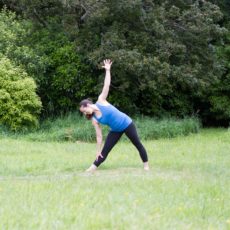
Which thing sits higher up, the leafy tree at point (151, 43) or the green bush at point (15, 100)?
the leafy tree at point (151, 43)

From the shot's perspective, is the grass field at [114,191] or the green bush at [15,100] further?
the green bush at [15,100]

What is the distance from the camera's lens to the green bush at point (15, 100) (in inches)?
730

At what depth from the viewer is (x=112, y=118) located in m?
10.4

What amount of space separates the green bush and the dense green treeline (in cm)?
155

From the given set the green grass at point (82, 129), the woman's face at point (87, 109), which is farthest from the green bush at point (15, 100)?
the woman's face at point (87, 109)

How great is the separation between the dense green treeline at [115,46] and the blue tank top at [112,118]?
8.63m

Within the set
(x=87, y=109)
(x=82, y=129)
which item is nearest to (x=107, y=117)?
(x=87, y=109)

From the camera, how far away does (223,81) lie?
24.6 metres

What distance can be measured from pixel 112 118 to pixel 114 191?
2255mm

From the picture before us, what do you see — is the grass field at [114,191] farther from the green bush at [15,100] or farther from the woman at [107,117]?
the green bush at [15,100]

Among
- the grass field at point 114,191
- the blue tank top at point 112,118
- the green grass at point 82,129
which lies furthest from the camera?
the green grass at point 82,129

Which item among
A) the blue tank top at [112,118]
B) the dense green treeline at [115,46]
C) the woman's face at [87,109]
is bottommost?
the dense green treeline at [115,46]

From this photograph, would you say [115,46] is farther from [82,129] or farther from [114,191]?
[114,191]

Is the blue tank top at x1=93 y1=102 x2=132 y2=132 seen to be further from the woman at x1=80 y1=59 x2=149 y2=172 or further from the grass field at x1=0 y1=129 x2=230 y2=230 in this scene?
the grass field at x1=0 y1=129 x2=230 y2=230
